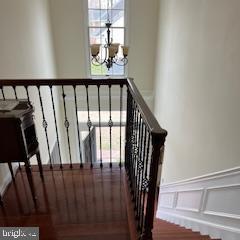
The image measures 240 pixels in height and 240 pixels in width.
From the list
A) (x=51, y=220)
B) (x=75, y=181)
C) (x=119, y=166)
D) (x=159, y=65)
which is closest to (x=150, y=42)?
(x=159, y=65)

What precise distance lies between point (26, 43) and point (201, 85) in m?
2.62

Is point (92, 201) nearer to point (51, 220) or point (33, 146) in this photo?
point (51, 220)

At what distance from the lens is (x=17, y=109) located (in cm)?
205

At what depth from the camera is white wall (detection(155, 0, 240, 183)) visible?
205 centimetres

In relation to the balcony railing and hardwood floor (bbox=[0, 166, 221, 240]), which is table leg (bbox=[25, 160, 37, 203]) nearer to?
hardwood floor (bbox=[0, 166, 221, 240])

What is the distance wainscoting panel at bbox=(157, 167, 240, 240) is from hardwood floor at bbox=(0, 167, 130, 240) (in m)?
0.83

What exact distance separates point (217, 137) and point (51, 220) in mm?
1704

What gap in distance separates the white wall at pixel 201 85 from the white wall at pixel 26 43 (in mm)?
2191

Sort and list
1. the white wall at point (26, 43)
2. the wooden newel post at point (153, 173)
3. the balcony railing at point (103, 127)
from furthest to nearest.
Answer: the white wall at point (26, 43)
the balcony railing at point (103, 127)
the wooden newel post at point (153, 173)

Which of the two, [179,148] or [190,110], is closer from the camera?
[190,110]

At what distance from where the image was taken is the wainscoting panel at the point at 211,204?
1.91m

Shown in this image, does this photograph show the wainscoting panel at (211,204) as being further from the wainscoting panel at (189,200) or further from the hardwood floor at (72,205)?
the hardwood floor at (72,205)

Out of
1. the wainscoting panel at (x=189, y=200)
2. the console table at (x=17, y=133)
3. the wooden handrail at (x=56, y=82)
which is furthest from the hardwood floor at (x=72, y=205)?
the wooden handrail at (x=56, y=82)

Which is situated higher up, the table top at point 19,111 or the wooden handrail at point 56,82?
the wooden handrail at point 56,82
